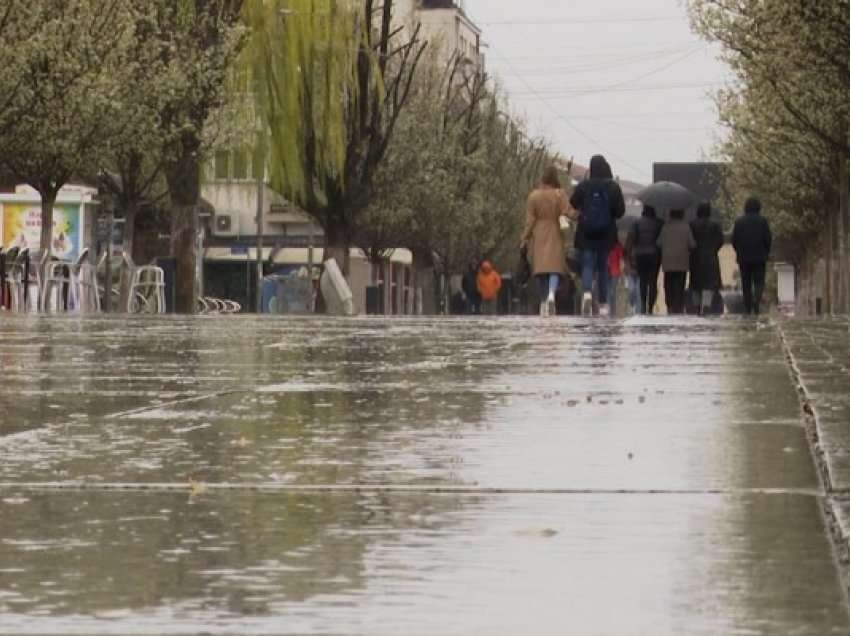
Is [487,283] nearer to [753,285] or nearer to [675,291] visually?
[753,285]

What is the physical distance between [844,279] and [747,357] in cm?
4313

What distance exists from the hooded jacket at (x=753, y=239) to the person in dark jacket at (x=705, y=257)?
0.30 m

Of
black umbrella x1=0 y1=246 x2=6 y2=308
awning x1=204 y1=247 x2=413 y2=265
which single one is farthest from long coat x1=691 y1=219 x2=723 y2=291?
awning x1=204 y1=247 x2=413 y2=265

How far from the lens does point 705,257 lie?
36.3 meters

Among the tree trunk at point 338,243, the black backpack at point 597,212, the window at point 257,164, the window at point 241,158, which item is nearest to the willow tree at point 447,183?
the tree trunk at point 338,243

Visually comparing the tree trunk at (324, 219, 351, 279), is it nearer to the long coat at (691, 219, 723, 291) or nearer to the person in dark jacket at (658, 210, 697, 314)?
the long coat at (691, 219, 723, 291)

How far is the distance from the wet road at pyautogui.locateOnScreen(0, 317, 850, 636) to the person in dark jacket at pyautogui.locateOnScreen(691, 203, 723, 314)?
969 inches

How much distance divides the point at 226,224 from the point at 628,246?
61974mm

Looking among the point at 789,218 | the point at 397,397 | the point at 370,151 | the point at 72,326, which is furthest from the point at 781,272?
the point at 397,397

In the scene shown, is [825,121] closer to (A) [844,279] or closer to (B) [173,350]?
(A) [844,279]

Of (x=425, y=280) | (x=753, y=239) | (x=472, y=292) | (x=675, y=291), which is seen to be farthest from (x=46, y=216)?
(x=425, y=280)

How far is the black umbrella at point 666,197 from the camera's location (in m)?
42.1

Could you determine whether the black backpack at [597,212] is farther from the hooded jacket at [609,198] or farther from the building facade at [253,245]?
the building facade at [253,245]

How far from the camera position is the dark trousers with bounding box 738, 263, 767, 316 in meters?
36.8
